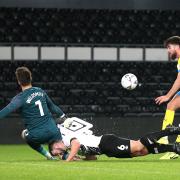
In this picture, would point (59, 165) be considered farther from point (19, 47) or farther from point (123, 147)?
point (19, 47)

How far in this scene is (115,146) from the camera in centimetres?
843

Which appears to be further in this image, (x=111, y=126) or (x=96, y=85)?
(x=96, y=85)

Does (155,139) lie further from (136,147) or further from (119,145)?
(119,145)

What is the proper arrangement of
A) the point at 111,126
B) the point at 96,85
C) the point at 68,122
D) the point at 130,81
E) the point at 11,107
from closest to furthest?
1. the point at 11,107
2. the point at 68,122
3. the point at 130,81
4. the point at 111,126
5. the point at 96,85

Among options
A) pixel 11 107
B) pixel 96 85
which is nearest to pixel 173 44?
pixel 11 107

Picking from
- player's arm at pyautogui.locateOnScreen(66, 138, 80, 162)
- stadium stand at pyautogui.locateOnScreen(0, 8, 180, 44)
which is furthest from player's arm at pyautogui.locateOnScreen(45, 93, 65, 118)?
stadium stand at pyautogui.locateOnScreen(0, 8, 180, 44)

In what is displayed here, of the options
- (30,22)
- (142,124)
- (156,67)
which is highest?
(30,22)

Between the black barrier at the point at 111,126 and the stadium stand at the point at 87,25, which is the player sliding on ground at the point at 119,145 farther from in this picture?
the stadium stand at the point at 87,25

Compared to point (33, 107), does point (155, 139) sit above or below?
below

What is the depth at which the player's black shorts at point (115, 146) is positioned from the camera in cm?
842

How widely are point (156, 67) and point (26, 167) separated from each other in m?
13.1

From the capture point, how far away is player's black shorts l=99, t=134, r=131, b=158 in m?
8.42

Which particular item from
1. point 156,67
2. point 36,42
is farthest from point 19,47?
point 156,67

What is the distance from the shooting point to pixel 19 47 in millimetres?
19656
